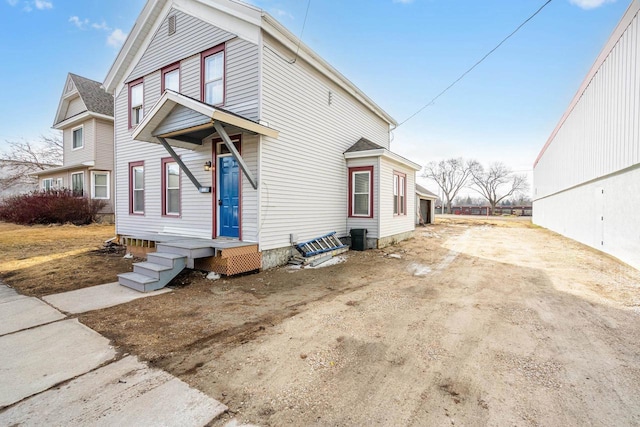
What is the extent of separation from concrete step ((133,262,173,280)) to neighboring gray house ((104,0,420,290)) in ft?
4.59

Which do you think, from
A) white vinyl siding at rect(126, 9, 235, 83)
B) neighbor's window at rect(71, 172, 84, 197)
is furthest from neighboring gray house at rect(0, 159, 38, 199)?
white vinyl siding at rect(126, 9, 235, 83)

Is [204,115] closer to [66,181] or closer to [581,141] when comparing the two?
[581,141]

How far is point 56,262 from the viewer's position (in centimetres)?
773

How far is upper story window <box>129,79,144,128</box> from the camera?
10.1 m

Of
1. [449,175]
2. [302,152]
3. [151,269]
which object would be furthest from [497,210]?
[151,269]

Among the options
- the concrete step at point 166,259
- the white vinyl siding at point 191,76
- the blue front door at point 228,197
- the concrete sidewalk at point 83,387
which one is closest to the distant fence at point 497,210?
the blue front door at point 228,197

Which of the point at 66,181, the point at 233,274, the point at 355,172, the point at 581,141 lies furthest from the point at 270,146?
the point at 66,181

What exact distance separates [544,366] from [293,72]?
27.3 ft

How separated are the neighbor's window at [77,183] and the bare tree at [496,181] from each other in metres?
65.5

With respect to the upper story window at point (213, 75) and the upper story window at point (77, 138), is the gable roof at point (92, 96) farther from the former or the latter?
the upper story window at point (213, 75)

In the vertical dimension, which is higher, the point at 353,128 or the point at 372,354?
the point at 353,128

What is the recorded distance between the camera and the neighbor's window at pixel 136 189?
10.4m

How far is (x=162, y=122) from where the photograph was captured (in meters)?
7.18

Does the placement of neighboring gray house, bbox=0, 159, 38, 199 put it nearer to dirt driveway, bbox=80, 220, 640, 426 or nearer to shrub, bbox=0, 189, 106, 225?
shrub, bbox=0, 189, 106, 225
